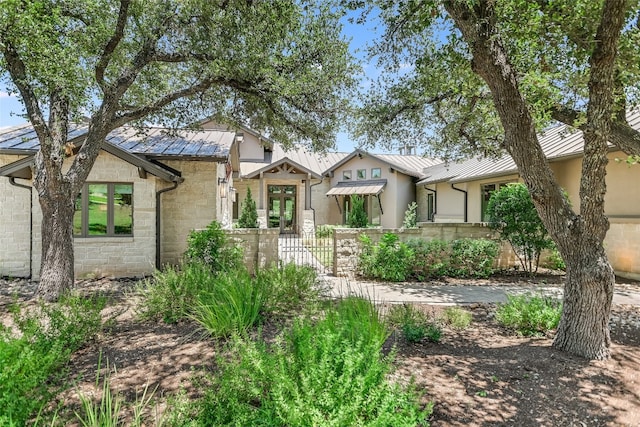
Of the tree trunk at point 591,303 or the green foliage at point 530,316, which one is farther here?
the green foliage at point 530,316

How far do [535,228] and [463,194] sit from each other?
8538 millimetres

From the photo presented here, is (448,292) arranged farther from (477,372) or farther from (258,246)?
(258,246)

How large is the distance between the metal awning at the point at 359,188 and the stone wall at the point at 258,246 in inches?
503

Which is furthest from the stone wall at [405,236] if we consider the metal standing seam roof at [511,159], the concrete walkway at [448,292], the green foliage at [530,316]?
the green foliage at [530,316]

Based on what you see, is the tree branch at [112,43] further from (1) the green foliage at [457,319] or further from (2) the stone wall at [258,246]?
(1) the green foliage at [457,319]

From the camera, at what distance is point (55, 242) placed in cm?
678

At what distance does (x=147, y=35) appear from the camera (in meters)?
7.01

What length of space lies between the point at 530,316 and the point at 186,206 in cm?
874

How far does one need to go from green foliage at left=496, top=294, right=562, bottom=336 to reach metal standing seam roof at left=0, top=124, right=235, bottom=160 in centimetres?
773

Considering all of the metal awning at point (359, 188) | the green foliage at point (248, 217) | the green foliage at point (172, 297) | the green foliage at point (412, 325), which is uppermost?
the metal awning at point (359, 188)

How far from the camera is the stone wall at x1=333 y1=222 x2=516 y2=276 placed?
9.49 m

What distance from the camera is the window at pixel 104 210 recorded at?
9.10 m

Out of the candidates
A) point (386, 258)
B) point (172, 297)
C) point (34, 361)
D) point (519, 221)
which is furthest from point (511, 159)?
point (34, 361)

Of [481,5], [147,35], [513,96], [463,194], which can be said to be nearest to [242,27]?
[147,35]
